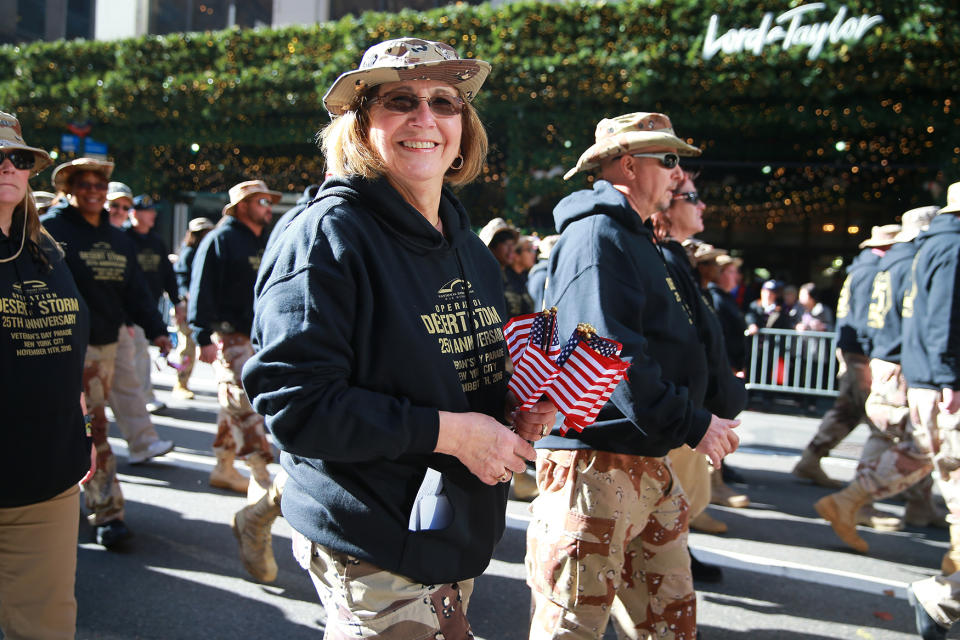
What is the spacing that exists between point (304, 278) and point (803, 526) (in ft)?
16.7

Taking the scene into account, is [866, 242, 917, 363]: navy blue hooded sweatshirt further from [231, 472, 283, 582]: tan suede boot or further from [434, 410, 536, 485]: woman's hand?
[434, 410, 536, 485]: woman's hand

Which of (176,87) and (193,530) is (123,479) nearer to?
(193,530)

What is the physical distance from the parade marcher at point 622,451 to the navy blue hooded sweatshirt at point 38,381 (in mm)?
1682

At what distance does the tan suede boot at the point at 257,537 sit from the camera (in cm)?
386

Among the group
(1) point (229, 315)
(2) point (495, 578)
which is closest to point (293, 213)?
(2) point (495, 578)

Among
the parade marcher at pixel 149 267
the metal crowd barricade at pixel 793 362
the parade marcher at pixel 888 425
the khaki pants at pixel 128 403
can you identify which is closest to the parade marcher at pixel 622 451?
the parade marcher at pixel 888 425

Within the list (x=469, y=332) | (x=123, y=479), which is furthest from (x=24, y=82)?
(x=469, y=332)

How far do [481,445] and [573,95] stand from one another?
37.2ft

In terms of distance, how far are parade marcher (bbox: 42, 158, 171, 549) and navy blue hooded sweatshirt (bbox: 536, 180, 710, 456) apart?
11.8 feet

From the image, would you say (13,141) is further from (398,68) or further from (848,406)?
(848,406)

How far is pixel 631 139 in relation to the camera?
3078 mm

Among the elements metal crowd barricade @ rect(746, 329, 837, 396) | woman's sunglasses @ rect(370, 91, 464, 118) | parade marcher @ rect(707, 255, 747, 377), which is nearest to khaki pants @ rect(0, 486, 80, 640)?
woman's sunglasses @ rect(370, 91, 464, 118)

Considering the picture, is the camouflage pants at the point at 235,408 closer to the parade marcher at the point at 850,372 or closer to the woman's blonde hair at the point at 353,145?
the woman's blonde hair at the point at 353,145

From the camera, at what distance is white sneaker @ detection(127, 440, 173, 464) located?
6344 millimetres
